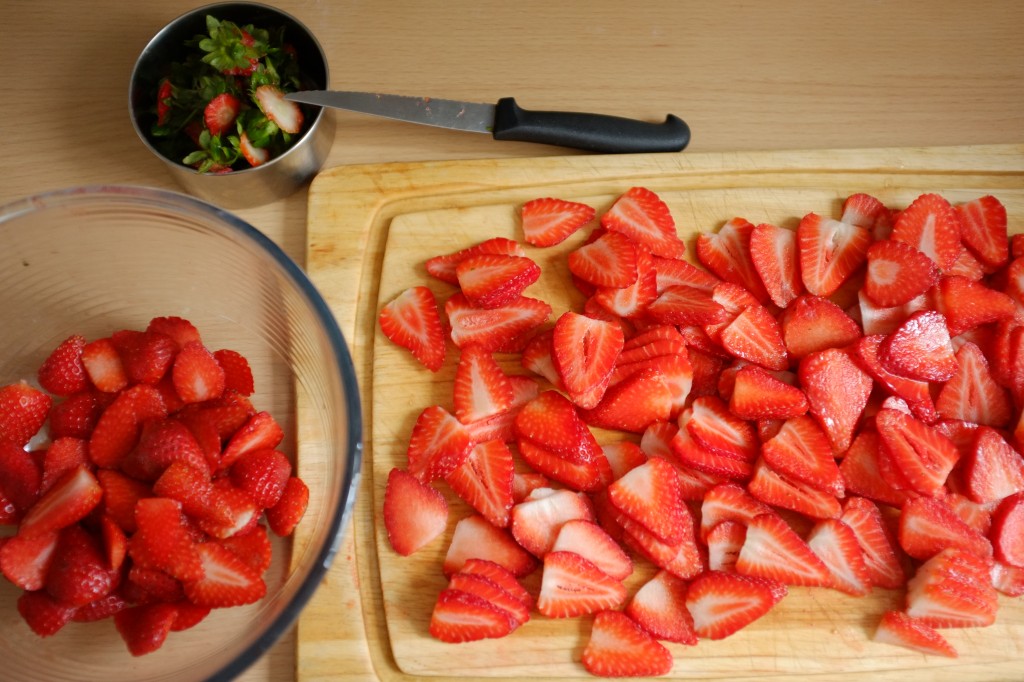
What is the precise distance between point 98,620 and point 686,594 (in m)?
0.92

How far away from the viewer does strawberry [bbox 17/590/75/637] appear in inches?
47.0

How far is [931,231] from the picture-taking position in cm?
155

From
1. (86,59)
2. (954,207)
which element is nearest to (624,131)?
(954,207)

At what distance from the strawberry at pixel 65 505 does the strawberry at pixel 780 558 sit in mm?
1007

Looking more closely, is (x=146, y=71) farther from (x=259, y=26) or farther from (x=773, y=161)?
(x=773, y=161)

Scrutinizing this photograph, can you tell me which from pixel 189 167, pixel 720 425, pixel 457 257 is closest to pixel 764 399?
pixel 720 425

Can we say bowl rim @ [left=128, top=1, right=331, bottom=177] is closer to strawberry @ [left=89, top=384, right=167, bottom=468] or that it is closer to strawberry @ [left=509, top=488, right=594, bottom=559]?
strawberry @ [left=89, top=384, right=167, bottom=468]

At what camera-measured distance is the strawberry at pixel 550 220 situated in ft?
5.20

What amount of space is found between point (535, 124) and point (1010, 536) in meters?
1.12

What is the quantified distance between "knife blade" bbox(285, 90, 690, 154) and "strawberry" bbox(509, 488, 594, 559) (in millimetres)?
708

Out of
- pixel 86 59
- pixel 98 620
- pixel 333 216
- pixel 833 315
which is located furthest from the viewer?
pixel 86 59

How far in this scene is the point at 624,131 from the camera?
1664 millimetres

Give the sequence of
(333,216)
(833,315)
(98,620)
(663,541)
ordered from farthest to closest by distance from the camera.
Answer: (333,216) < (833,315) < (663,541) < (98,620)

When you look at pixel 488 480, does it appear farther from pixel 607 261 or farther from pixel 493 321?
pixel 607 261
